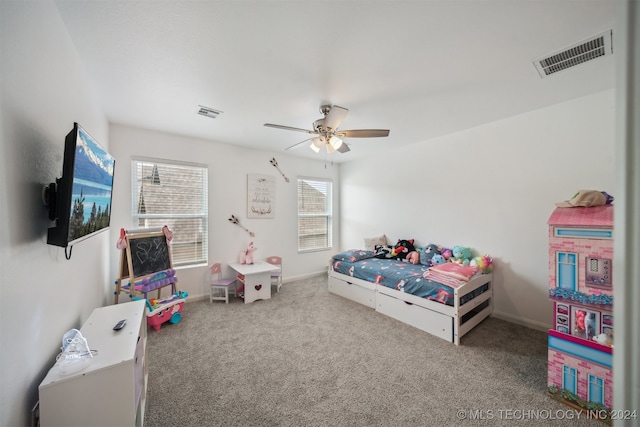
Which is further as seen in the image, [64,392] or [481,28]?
[481,28]

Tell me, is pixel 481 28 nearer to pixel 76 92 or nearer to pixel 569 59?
pixel 569 59

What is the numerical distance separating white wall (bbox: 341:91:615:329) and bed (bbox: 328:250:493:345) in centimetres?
38

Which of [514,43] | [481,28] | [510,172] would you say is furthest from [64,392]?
[510,172]

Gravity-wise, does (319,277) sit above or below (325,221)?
below

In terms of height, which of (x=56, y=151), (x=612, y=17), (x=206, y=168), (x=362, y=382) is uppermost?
(x=612, y=17)

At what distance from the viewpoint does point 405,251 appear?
152 inches

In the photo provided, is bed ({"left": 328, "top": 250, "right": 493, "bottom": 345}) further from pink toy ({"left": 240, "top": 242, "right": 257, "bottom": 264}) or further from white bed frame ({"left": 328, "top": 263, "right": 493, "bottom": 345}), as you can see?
pink toy ({"left": 240, "top": 242, "right": 257, "bottom": 264})

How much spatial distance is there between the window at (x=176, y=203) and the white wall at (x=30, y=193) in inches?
69.6

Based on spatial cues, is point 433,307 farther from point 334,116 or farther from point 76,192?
point 76,192

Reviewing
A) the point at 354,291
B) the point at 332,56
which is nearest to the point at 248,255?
the point at 354,291

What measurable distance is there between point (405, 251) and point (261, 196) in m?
2.60

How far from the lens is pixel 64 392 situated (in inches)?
43.6

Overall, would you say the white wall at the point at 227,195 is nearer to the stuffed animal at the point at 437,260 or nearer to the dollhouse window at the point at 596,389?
the stuffed animal at the point at 437,260

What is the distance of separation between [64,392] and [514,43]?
10.7 ft
